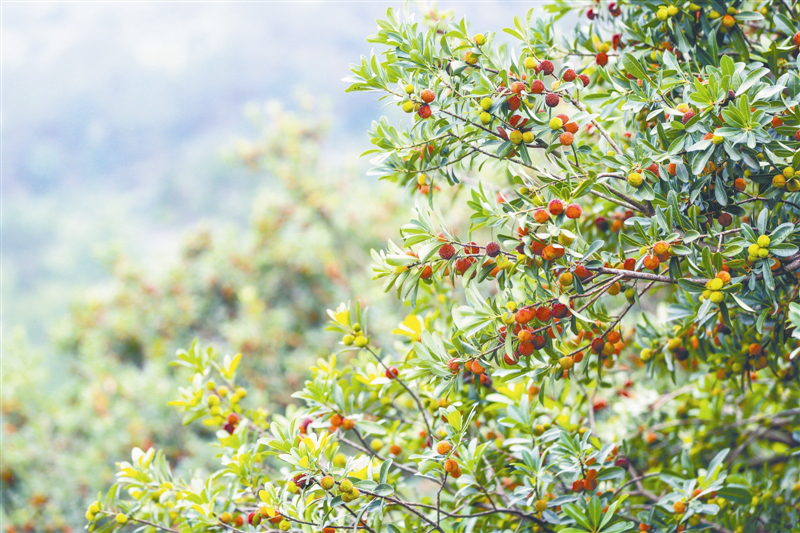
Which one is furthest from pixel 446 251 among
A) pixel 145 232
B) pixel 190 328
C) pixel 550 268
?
pixel 145 232

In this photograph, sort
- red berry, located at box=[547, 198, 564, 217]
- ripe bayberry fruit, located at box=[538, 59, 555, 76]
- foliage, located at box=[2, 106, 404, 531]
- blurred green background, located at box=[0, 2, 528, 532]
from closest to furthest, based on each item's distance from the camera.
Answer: red berry, located at box=[547, 198, 564, 217]
ripe bayberry fruit, located at box=[538, 59, 555, 76]
foliage, located at box=[2, 106, 404, 531]
blurred green background, located at box=[0, 2, 528, 532]

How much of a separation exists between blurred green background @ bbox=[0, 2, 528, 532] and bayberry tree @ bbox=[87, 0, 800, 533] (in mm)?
238

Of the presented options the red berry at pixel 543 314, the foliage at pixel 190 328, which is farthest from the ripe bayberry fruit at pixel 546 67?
the foliage at pixel 190 328

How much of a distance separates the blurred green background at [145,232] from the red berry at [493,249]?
0.38 meters

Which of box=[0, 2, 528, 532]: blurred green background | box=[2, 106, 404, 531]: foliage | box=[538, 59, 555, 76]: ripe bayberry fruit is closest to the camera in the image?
box=[538, 59, 555, 76]: ripe bayberry fruit

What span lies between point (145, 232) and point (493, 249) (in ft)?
28.1

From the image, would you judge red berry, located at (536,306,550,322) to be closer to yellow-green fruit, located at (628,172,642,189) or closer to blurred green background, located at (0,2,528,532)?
yellow-green fruit, located at (628,172,642,189)

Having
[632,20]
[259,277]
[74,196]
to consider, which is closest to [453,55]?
→ [632,20]

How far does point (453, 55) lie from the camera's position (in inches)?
47.7

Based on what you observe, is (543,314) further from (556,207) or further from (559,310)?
(556,207)

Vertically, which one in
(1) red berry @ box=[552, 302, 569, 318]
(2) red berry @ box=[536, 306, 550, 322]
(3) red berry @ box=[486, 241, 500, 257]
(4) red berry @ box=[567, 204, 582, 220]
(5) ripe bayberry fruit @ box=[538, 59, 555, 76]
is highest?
(5) ripe bayberry fruit @ box=[538, 59, 555, 76]

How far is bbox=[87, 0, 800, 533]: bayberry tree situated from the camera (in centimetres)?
104

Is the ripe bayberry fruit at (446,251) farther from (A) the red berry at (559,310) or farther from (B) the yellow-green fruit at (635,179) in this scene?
(B) the yellow-green fruit at (635,179)

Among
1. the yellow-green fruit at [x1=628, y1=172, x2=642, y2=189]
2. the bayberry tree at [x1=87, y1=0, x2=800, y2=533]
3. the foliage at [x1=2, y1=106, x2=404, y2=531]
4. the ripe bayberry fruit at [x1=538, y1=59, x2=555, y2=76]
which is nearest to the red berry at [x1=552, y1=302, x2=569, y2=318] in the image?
the bayberry tree at [x1=87, y1=0, x2=800, y2=533]
